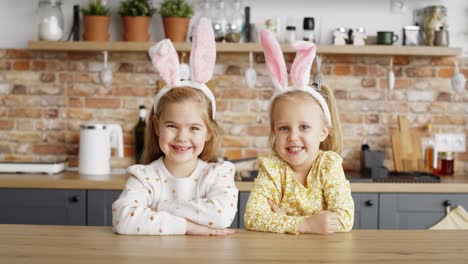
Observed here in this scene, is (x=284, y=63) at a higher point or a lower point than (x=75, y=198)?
higher

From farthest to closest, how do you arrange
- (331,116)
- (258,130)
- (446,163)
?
(258,130), (446,163), (331,116)

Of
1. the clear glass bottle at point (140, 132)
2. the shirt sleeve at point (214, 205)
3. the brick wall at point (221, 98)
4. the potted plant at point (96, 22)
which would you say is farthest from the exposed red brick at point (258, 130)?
the shirt sleeve at point (214, 205)

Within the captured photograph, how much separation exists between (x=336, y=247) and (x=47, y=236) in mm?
625

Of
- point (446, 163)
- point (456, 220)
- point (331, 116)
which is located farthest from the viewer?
point (446, 163)

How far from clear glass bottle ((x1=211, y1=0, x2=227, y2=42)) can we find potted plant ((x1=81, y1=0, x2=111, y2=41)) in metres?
0.61

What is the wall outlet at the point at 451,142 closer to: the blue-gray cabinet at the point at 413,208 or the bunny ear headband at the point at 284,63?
the blue-gray cabinet at the point at 413,208

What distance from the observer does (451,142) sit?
389 cm

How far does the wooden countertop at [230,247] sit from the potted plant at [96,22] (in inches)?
90.7

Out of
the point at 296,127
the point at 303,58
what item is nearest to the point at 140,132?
the point at 296,127

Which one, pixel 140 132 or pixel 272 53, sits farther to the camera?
pixel 140 132

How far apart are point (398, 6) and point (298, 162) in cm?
236

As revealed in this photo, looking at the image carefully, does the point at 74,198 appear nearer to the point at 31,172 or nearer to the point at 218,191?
the point at 31,172

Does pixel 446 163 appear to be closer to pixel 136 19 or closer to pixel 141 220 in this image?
pixel 136 19

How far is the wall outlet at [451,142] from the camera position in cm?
388
